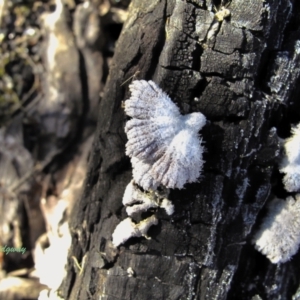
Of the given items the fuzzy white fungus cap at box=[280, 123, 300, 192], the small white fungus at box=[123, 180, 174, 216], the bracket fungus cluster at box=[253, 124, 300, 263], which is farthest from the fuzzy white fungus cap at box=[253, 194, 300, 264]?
the small white fungus at box=[123, 180, 174, 216]

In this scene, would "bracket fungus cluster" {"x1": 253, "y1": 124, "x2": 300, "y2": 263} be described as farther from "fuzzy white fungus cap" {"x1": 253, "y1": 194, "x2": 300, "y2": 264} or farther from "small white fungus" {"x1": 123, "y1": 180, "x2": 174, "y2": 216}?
"small white fungus" {"x1": 123, "y1": 180, "x2": 174, "y2": 216}

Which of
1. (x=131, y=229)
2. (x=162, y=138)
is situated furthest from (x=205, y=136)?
(x=131, y=229)

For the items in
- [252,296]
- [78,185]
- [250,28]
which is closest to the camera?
[250,28]

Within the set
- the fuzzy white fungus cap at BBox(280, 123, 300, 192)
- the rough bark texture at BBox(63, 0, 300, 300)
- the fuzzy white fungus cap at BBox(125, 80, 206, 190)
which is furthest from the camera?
the fuzzy white fungus cap at BBox(280, 123, 300, 192)

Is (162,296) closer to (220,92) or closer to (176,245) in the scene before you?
(176,245)

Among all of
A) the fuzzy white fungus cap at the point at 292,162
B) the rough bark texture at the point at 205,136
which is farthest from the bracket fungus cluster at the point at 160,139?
the fuzzy white fungus cap at the point at 292,162

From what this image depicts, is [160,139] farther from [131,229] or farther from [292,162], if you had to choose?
[292,162]

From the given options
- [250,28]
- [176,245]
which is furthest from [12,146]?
[250,28]

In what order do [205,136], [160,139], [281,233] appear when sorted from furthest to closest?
[281,233]
[205,136]
[160,139]
